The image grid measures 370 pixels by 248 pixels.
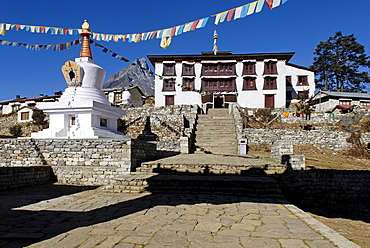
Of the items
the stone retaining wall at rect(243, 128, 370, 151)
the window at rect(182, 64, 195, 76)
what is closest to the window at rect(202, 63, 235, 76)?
the window at rect(182, 64, 195, 76)

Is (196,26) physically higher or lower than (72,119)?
higher

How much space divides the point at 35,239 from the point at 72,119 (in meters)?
10.4

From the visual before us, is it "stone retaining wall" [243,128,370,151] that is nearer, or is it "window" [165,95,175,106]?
"stone retaining wall" [243,128,370,151]

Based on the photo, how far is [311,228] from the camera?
15.6 ft

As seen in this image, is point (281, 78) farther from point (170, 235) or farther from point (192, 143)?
point (170, 235)

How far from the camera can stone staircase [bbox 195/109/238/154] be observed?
18281 mm

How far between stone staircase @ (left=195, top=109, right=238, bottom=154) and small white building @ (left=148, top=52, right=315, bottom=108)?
14.3 metres

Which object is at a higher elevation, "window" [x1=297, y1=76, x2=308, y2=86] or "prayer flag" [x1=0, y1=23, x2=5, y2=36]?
"window" [x1=297, y1=76, x2=308, y2=86]

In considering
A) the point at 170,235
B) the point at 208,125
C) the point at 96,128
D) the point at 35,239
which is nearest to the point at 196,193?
the point at 170,235

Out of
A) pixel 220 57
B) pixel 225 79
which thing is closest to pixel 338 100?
pixel 225 79

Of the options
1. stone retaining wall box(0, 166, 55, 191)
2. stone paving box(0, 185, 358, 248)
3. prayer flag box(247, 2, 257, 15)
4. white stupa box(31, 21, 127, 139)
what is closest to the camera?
stone paving box(0, 185, 358, 248)

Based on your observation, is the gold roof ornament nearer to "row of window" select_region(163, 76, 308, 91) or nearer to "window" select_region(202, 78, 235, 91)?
"row of window" select_region(163, 76, 308, 91)

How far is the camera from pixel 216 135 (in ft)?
67.1

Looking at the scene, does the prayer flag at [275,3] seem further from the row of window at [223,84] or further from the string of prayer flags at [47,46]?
the row of window at [223,84]
